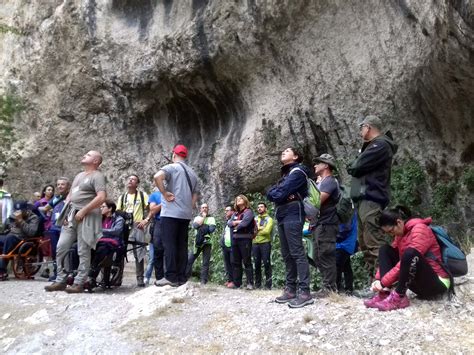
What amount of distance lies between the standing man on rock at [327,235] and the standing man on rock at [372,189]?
26 cm

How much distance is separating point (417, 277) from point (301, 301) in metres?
1.16

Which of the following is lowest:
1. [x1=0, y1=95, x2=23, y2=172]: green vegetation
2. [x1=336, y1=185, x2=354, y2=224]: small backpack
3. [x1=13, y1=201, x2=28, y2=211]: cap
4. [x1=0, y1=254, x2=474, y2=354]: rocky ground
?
[x1=0, y1=254, x2=474, y2=354]: rocky ground

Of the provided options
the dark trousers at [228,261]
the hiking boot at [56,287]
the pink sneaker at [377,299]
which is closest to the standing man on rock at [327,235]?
the pink sneaker at [377,299]

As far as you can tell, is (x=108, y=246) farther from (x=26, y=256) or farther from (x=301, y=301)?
(x=301, y=301)

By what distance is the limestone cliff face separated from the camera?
10609 mm

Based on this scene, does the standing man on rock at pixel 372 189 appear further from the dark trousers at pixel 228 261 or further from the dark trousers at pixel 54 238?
the dark trousers at pixel 54 238

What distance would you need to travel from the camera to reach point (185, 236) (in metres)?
6.49

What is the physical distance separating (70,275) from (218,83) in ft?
25.8

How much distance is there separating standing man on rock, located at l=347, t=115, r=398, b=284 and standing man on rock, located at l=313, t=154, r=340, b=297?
0.86 ft

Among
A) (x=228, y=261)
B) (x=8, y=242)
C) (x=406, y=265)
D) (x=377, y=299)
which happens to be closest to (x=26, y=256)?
(x=8, y=242)

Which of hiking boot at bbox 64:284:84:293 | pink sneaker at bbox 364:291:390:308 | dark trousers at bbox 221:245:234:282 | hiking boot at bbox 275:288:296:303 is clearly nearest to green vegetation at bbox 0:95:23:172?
dark trousers at bbox 221:245:234:282

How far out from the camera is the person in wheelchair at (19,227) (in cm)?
870

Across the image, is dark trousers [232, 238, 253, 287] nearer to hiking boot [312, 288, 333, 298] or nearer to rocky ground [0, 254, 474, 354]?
rocky ground [0, 254, 474, 354]

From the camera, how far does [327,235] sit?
5711 mm
